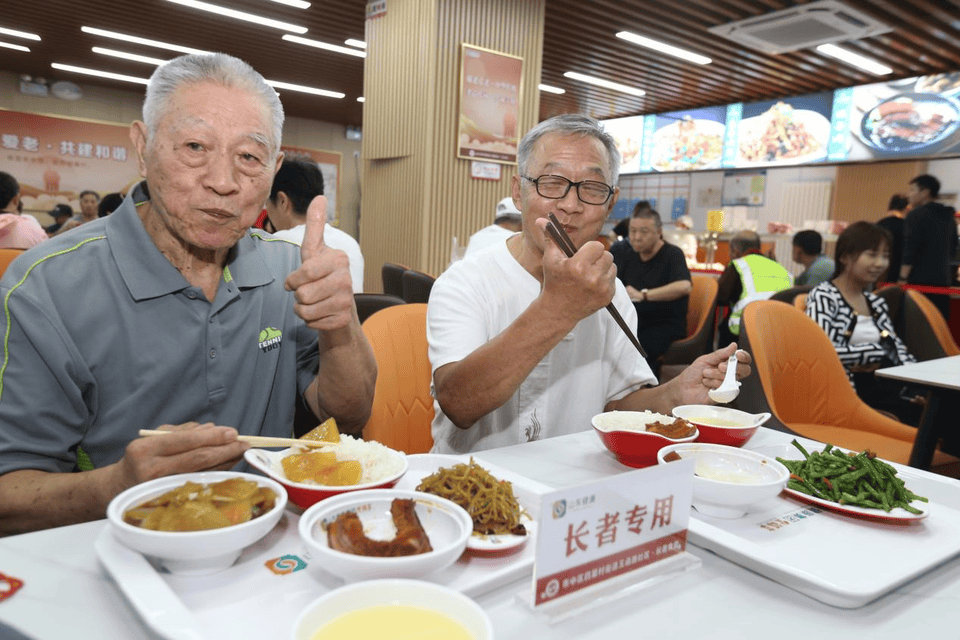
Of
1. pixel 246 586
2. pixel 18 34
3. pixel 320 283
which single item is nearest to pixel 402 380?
pixel 320 283

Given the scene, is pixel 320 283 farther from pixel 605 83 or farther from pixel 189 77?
pixel 605 83

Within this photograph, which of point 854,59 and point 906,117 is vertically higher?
point 854,59

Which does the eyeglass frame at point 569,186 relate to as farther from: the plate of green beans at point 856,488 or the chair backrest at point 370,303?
the chair backrest at point 370,303

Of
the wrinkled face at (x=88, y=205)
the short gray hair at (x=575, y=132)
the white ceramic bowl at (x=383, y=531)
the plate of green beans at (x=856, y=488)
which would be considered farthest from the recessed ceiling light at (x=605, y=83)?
the white ceramic bowl at (x=383, y=531)

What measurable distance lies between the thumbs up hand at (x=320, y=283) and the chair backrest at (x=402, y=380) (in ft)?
1.70

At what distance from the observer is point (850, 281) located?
3.51m

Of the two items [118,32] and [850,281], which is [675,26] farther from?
[118,32]

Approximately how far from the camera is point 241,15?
7.00 meters

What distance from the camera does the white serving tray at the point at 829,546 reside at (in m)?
0.87

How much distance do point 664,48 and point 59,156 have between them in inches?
393

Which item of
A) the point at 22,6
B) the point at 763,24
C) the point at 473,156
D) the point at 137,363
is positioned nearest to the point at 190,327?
the point at 137,363

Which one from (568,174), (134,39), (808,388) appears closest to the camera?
(568,174)

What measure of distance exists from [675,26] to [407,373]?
21.4 ft

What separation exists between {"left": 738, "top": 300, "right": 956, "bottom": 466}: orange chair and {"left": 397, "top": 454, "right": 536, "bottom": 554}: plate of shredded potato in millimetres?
1771
